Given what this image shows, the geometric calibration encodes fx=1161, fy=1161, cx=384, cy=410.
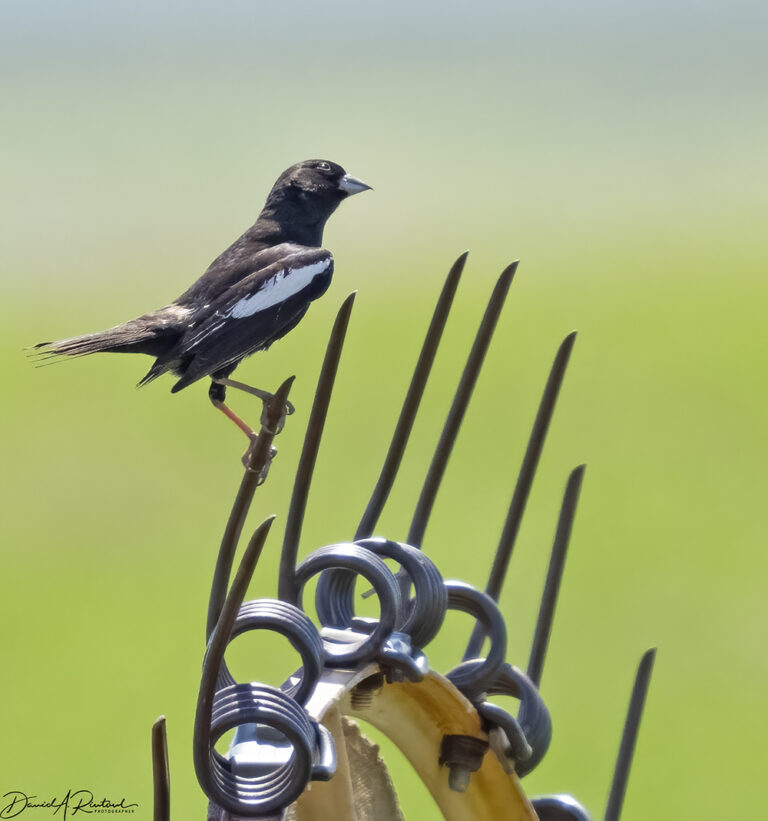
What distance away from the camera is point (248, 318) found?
285 cm

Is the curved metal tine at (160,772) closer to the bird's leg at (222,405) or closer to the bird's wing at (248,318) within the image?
the bird's leg at (222,405)

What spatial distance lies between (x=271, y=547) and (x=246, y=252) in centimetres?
1393

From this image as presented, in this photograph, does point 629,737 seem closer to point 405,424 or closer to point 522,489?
point 522,489

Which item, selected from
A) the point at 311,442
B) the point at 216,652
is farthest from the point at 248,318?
the point at 216,652

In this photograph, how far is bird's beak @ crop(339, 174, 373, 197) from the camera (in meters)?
3.49

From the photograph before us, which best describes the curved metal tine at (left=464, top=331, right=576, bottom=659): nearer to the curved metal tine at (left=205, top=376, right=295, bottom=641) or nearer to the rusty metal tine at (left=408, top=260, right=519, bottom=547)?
the rusty metal tine at (left=408, top=260, right=519, bottom=547)

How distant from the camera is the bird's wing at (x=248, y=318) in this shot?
2.79m

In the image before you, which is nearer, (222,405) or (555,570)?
(555,570)

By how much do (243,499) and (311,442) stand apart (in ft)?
1.19

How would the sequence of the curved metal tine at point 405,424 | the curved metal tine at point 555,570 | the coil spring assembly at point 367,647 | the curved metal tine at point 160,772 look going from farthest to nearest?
the curved metal tine at point 555,570 < the curved metal tine at point 405,424 < the coil spring assembly at point 367,647 < the curved metal tine at point 160,772

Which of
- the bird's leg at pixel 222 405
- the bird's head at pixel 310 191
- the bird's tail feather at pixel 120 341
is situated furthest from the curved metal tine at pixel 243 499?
the bird's head at pixel 310 191

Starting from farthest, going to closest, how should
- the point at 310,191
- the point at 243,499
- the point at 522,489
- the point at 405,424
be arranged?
the point at 310,191, the point at 522,489, the point at 405,424, the point at 243,499

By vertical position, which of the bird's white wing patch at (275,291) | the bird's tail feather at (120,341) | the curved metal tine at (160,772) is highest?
the bird's white wing patch at (275,291)

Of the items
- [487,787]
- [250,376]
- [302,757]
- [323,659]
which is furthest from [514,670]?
[250,376]
